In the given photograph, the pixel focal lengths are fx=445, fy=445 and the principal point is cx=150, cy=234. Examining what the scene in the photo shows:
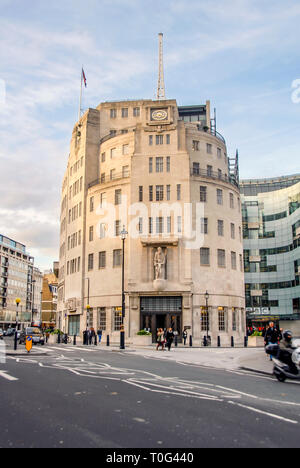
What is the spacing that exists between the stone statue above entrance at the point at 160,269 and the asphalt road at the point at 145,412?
106 feet

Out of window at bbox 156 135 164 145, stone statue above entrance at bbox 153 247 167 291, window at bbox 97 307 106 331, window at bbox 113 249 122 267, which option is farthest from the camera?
window at bbox 156 135 164 145

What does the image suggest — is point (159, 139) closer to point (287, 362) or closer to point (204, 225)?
point (204, 225)

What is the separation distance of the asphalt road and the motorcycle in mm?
336

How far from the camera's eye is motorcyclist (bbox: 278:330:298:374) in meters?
13.7

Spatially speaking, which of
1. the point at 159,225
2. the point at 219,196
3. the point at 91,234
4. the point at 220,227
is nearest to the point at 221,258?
the point at 220,227

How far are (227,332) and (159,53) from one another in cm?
4286

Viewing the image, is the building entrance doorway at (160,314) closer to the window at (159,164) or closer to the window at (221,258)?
the window at (221,258)

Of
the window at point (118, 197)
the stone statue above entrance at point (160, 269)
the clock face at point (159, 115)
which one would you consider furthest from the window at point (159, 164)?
the stone statue above entrance at point (160, 269)

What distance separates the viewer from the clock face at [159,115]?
51.8 meters

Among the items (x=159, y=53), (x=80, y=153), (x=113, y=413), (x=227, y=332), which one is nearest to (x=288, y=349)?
(x=113, y=413)

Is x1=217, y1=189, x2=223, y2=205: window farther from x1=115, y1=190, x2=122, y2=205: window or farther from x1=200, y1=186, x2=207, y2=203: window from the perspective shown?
x1=115, y1=190, x2=122, y2=205: window

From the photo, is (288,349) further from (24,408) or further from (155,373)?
(24,408)

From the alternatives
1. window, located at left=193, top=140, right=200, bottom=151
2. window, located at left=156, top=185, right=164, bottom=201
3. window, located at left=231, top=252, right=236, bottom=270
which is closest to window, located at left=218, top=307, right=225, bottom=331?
window, located at left=231, top=252, right=236, bottom=270

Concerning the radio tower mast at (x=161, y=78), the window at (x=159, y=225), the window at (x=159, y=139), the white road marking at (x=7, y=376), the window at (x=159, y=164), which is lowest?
the white road marking at (x=7, y=376)
